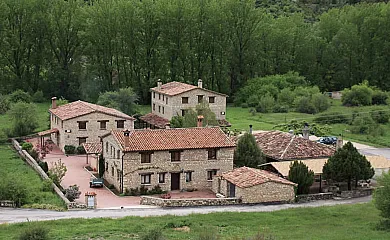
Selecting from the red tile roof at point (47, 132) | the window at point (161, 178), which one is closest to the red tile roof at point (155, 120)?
the red tile roof at point (47, 132)

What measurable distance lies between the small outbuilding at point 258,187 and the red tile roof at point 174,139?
12.3ft

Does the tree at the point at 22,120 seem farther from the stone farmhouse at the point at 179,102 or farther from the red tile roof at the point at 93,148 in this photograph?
the red tile roof at the point at 93,148

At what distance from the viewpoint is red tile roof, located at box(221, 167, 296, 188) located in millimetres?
42969

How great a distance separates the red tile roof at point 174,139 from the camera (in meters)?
46.4

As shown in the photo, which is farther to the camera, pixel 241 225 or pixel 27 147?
pixel 27 147

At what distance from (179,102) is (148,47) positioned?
23.6 m

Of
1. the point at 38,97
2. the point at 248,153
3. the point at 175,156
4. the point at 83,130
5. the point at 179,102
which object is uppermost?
the point at 38,97

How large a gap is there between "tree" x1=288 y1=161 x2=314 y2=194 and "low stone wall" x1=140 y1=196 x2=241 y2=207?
454cm

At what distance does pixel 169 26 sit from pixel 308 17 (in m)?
45.5

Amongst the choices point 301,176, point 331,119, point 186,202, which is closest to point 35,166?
point 186,202

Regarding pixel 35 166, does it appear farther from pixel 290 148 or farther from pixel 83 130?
pixel 290 148

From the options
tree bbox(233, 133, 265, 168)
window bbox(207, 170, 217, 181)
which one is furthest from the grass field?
tree bbox(233, 133, 265, 168)

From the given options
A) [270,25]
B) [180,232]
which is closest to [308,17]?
[270,25]

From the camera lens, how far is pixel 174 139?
4769 centimetres
